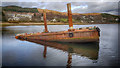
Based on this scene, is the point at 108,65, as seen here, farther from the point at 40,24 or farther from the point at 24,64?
the point at 40,24

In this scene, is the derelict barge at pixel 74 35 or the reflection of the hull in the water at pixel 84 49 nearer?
the reflection of the hull in the water at pixel 84 49

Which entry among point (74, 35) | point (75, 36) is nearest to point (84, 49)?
point (75, 36)

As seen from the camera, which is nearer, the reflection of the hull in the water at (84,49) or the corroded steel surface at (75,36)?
the reflection of the hull in the water at (84,49)

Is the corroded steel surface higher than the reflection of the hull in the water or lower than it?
higher

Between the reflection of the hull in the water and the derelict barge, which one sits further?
the derelict barge

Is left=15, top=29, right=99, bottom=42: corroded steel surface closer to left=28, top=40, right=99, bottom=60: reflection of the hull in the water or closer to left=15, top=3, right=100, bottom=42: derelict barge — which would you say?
left=15, top=3, right=100, bottom=42: derelict barge

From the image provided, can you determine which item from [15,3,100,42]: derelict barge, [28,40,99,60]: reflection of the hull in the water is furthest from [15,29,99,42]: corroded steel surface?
[28,40,99,60]: reflection of the hull in the water

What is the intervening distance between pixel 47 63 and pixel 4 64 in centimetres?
507

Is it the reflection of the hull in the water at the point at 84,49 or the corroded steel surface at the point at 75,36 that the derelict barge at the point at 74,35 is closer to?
the corroded steel surface at the point at 75,36

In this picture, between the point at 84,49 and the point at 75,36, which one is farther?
the point at 75,36

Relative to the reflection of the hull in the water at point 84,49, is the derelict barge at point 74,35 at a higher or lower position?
higher

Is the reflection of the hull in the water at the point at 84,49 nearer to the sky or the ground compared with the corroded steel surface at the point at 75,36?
nearer to the ground

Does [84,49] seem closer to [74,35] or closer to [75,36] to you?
[75,36]

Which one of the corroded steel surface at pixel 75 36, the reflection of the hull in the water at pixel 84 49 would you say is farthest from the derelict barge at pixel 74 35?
the reflection of the hull in the water at pixel 84 49
